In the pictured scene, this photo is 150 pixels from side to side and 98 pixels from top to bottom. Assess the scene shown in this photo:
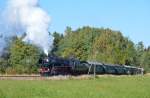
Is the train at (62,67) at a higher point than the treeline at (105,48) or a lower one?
lower

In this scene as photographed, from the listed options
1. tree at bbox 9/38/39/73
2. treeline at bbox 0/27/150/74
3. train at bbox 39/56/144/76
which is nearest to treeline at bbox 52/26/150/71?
treeline at bbox 0/27/150/74

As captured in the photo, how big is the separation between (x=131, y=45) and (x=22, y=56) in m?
36.8

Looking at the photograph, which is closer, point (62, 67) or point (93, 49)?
point (62, 67)

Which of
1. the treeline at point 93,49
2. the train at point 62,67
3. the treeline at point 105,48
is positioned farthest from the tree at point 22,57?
the treeline at point 105,48

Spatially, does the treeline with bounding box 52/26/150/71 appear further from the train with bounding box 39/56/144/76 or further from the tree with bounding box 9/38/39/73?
the train with bounding box 39/56/144/76

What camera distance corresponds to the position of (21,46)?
80.4 meters

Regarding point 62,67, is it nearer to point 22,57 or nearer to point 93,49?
point 22,57

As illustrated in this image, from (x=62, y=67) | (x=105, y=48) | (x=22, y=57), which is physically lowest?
(x=62, y=67)

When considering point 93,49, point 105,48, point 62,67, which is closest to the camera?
point 62,67

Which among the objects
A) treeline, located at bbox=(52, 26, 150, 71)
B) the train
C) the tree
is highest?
treeline, located at bbox=(52, 26, 150, 71)

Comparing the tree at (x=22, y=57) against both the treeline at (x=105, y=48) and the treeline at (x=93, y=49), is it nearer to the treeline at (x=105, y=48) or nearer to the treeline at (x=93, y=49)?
the treeline at (x=93, y=49)

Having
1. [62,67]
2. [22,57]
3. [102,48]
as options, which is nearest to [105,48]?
[102,48]

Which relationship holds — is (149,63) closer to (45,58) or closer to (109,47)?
(109,47)

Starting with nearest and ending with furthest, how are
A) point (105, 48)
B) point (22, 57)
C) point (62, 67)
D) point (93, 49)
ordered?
1. point (62, 67)
2. point (22, 57)
3. point (105, 48)
4. point (93, 49)
